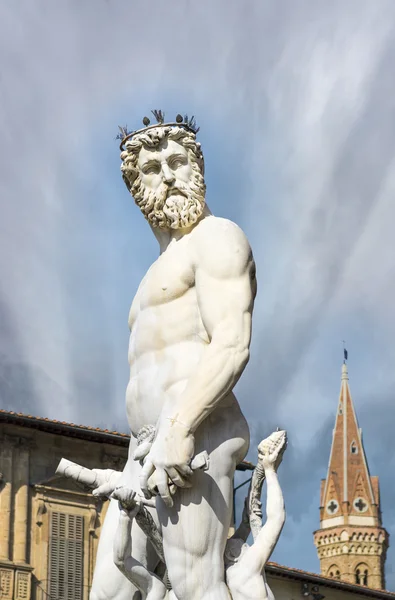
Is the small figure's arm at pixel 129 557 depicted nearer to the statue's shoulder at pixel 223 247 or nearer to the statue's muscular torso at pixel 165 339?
the statue's muscular torso at pixel 165 339

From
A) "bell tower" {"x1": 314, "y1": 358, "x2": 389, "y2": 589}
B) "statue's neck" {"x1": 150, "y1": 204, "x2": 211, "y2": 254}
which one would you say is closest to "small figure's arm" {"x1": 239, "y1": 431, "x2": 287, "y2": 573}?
"statue's neck" {"x1": 150, "y1": 204, "x2": 211, "y2": 254}

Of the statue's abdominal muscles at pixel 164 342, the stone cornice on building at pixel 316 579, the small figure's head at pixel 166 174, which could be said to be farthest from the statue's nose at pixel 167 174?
the stone cornice on building at pixel 316 579

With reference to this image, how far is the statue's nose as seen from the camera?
7.88 metres

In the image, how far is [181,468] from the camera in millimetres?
7004

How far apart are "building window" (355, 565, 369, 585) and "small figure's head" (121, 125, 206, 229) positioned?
4460 inches

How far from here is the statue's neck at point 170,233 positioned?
314 inches

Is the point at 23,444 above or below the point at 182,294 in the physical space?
above

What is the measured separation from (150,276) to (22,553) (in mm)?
33814

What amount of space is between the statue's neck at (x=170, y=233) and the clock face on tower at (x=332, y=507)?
4595 inches

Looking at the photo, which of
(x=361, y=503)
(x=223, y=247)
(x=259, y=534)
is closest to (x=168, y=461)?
(x=259, y=534)

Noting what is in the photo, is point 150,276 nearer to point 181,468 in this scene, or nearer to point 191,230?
point 191,230

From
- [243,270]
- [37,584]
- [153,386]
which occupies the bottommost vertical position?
[153,386]

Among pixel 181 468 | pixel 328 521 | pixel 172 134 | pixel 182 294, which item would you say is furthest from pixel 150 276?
pixel 328 521

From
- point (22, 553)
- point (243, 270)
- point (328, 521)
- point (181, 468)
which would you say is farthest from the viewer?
point (328, 521)
